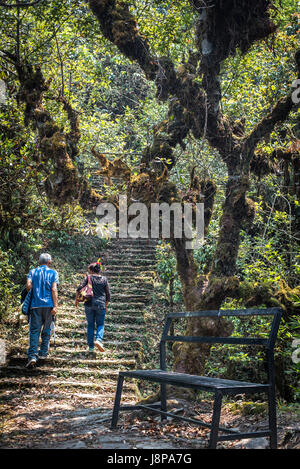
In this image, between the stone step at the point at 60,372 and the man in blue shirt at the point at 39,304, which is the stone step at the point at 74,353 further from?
the man in blue shirt at the point at 39,304

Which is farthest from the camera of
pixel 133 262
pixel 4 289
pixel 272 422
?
pixel 133 262

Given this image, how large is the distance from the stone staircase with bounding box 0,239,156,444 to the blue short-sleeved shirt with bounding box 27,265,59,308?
1193 mm

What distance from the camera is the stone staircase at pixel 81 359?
24.1 feet

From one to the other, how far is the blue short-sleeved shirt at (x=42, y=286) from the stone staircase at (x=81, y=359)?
1.19 m

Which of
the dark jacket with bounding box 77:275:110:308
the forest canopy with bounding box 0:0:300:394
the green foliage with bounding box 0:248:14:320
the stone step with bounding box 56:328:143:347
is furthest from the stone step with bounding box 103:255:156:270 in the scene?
the dark jacket with bounding box 77:275:110:308

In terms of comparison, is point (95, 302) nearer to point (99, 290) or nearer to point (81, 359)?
point (99, 290)

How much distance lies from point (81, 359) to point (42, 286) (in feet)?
5.88

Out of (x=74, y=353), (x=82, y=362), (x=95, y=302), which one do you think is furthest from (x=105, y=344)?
(x=95, y=302)

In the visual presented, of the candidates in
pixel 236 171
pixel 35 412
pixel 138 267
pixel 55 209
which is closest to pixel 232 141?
pixel 236 171

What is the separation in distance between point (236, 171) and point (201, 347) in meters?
2.99

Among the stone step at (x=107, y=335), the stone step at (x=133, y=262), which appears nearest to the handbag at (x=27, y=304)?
the stone step at (x=107, y=335)

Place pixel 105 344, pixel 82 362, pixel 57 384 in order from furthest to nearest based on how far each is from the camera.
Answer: pixel 105 344 < pixel 82 362 < pixel 57 384

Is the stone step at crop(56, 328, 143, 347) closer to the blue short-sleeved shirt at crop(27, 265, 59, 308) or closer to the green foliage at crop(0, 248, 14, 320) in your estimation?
the green foliage at crop(0, 248, 14, 320)

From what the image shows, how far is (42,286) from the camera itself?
8266mm
